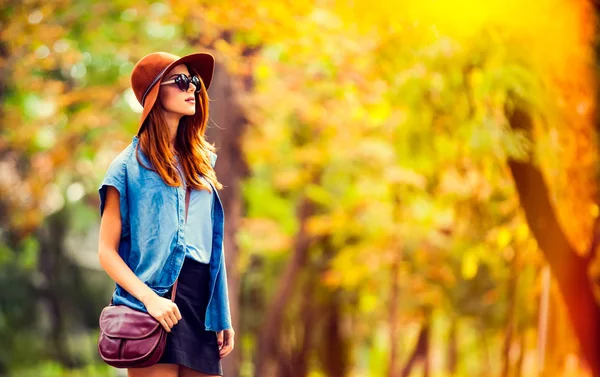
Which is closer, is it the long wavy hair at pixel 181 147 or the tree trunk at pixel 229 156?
the long wavy hair at pixel 181 147

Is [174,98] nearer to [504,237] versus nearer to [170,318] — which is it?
[170,318]

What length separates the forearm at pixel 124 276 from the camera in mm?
2977

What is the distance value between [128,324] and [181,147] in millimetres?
759

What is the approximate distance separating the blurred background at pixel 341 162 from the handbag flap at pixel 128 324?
14.2 ft

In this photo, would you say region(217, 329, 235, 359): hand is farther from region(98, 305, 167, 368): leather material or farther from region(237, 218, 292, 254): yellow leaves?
region(237, 218, 292, 254): yellow leaves

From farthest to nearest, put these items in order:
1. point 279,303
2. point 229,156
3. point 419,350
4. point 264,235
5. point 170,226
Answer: point 419,350 < point 264,235 < point 279,303 < point 229,156 < point 170,226

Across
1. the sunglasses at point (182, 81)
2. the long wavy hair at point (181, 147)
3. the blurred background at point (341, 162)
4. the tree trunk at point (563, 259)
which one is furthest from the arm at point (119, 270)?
the tree trunk at point (563, 259)

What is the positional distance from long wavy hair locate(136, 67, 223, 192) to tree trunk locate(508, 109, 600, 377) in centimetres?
547

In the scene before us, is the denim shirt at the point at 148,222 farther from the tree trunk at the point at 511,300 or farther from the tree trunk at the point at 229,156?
the tree trunk at the point at 511,300

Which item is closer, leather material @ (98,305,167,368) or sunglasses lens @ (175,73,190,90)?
leather material @ (98,305,167,368)

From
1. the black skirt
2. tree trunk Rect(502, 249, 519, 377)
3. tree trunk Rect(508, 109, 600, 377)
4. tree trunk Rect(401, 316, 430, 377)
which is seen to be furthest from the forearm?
tree trunk Rect(401, 316, 430, 377)

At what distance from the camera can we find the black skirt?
121 inches

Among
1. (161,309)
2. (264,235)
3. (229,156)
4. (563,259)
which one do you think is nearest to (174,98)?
(161,309)

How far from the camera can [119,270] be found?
9.85ft
